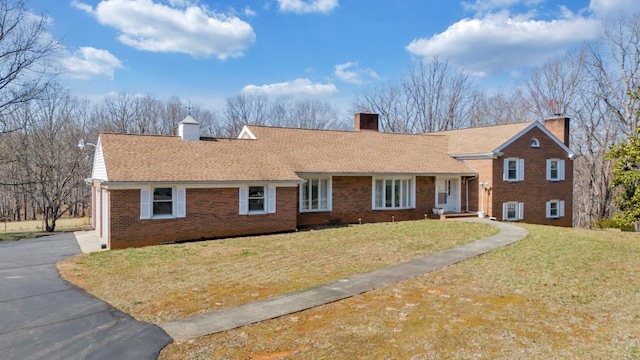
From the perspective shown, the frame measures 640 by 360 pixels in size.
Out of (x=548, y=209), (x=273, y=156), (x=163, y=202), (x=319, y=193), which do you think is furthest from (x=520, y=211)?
(x=163, y=202)

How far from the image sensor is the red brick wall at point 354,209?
2005cm

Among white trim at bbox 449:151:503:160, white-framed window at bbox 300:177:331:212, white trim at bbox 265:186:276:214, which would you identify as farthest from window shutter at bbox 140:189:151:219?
white trim at bbox 449:151:503:160

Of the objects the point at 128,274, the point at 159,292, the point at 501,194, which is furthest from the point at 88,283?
the point at 501,194

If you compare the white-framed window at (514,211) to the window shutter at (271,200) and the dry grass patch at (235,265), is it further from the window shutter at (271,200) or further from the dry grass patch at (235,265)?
the window shutter at (271,200)

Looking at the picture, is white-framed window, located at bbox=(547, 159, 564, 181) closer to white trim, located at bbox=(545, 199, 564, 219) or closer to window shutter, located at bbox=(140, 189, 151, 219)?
white trim, located at bbox=(545, 199, 564, 219)

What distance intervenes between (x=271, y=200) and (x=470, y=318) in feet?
39.3

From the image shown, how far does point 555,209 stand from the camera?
2577 centimetres

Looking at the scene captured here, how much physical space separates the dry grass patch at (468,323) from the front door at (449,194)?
13.2 metres

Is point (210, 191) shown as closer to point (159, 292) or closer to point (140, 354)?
point (159, 292)

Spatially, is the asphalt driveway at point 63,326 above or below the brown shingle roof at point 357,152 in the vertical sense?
below

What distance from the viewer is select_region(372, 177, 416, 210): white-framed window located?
2167 cm

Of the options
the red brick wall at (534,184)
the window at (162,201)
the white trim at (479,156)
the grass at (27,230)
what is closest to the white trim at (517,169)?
the red brick wall at (534,184)

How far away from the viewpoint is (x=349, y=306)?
770cm

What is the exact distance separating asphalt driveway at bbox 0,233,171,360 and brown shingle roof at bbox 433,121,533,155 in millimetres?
21053
